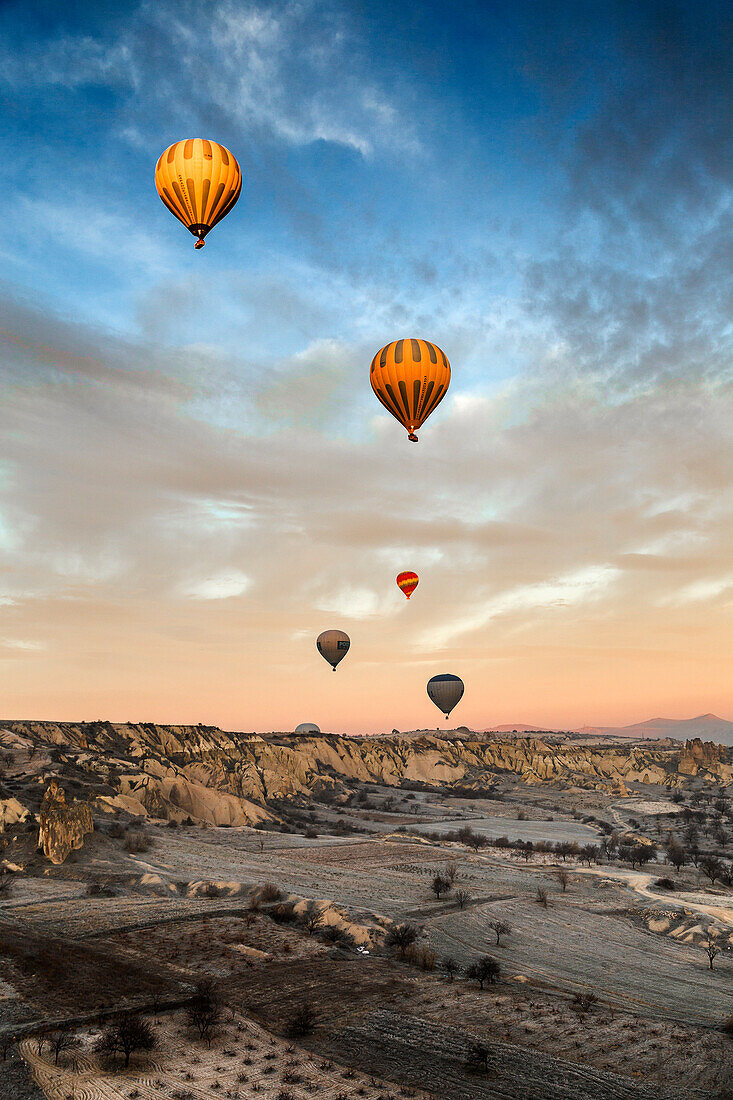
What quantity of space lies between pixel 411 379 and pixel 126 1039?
27.7 m

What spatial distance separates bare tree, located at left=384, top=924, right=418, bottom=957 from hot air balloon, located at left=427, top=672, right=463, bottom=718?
190 ft

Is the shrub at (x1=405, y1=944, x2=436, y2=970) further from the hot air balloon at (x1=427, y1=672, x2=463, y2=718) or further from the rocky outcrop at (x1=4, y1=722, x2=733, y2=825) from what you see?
the hot air balloon at (x1=427, y1=672, x2=463, y2=718)

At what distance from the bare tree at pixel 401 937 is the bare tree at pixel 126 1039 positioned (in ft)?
30.4

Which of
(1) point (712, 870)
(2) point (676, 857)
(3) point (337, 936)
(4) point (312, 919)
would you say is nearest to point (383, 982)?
(3) point (337, 936)

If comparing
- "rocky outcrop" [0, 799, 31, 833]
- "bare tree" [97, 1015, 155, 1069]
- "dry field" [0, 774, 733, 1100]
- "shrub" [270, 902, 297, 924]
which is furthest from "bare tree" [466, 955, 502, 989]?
"rocky outcrop" [0, 799, 31, 833]

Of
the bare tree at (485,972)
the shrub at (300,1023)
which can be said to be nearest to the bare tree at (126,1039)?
the shrub at (300,1023)

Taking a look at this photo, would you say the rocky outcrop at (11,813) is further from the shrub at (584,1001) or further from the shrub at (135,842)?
the shrub at (584,1001)

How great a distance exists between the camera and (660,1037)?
16.1 meters

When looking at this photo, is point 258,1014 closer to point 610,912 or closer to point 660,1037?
point 660,1037

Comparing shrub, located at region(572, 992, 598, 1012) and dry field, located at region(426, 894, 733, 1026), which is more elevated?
shrub, located at region(572, 992, 598, 1012)

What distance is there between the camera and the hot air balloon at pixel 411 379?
34.1 m

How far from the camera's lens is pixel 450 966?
67.8ft

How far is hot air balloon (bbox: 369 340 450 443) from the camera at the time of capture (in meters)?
34.1

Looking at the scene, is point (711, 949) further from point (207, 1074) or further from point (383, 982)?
point (207, 1074)
